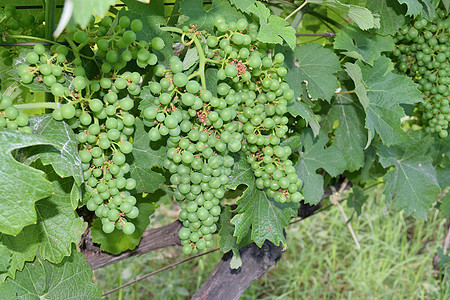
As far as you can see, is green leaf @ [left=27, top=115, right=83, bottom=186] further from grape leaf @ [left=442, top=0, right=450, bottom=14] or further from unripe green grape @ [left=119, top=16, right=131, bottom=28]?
grape leaf @ [left=442, top=0, right=450, bottom=14]

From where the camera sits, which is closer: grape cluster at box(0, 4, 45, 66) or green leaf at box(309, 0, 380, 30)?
grape cluster at box(0, 4, 45, 66)

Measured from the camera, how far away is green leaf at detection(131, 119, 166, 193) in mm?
1194

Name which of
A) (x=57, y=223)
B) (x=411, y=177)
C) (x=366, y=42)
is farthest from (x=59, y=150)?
(x=411, y=177)

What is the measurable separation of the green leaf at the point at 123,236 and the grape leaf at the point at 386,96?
869 mm

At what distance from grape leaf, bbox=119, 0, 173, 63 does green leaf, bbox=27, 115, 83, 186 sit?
0.30m

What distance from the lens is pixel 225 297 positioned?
5.46ft

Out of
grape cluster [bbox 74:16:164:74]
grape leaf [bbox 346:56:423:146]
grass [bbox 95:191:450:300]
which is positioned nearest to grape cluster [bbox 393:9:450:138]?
grape leaf [bbox 346:56:423:146]

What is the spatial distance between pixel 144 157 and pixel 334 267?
3.18m

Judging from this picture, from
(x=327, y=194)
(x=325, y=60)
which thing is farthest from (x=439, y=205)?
(x=325, y=60)

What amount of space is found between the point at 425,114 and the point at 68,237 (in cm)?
148

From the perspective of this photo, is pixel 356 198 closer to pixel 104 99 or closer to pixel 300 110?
pixel 300 110

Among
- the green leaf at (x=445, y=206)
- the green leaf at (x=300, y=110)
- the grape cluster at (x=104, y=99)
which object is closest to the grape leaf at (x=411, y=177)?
the green leaf at (x=445, y=206)

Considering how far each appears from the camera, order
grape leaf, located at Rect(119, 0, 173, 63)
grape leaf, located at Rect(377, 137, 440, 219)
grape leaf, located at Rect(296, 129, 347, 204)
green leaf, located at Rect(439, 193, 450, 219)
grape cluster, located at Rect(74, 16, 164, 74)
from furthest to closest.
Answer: green leaf, located at Rect(439, 193, 450, 219) < grape leaf, located at Rect(377, 137, 440, 219) < grape leaf, located at Rect(296, 129, 347, 204) < grape leaf, located at Rect(119, 0, 173, 63) < grape cluster, located at Rect(74, 16, 164, 74)

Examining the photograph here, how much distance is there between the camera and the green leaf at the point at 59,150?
0.88 meters
